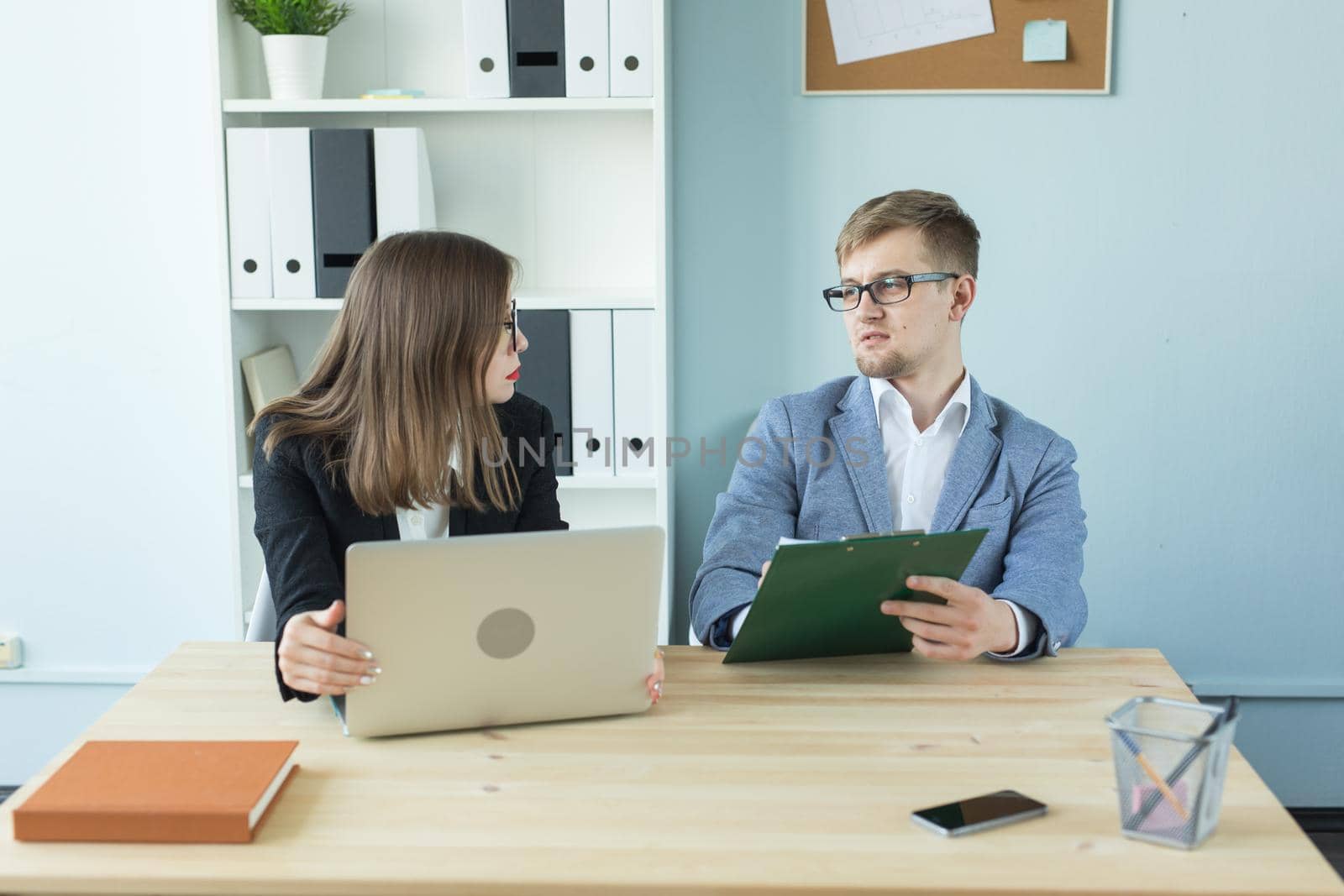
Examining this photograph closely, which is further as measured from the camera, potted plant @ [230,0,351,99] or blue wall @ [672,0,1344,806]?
blue wall @ [672,0,1344,806]

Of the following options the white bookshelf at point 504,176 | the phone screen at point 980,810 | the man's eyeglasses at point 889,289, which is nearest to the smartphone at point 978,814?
the phone screen at point 980,810

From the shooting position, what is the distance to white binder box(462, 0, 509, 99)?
7.36 feet

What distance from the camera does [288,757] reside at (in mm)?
1146

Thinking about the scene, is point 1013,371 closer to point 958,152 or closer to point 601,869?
point 958,152

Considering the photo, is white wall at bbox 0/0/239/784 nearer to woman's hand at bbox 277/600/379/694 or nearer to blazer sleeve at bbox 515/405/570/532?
blazer sleeve at bbox 515/405/570/532

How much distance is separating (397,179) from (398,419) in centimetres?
83

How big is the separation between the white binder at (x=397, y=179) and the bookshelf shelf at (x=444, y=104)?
0.06m

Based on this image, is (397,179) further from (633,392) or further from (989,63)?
(989,63)

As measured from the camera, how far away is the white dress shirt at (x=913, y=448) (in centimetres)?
188

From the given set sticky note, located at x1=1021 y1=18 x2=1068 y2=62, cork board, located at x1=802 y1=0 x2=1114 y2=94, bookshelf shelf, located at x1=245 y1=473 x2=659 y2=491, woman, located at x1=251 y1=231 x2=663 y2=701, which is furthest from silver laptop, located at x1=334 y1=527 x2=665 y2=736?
sticky note, located at x1=1021 y1=18 x2=1068 y2=62

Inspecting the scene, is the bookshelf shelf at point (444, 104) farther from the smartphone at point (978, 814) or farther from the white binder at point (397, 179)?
the smartphone at point (978, 814)

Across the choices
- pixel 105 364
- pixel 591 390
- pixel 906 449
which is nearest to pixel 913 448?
pixel 906 449

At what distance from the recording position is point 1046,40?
2.44 meters

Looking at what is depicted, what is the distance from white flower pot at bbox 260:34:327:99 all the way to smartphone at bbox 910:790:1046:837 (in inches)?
72.4
